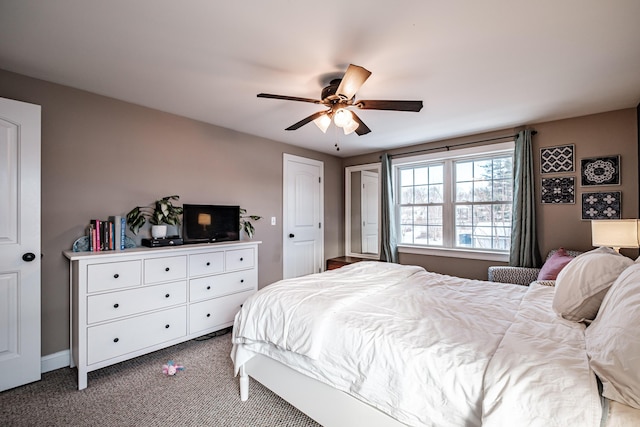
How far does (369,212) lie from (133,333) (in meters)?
3.80

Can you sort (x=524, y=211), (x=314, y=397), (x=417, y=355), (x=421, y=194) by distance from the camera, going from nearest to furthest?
(x=417, y=355) < (x=314, y=397) < (x=524, y=211) < (x=421, y=194)

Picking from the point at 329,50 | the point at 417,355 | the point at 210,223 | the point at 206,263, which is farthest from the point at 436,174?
the point at 417,355

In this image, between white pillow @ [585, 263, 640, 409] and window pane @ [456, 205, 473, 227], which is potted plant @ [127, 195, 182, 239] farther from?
window pane @ [456, 205, 473, 227]

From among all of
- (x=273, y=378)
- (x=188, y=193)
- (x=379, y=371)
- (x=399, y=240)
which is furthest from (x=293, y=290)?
(x=399, y=240)

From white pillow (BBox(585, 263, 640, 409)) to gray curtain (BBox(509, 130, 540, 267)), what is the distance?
7.75 feet

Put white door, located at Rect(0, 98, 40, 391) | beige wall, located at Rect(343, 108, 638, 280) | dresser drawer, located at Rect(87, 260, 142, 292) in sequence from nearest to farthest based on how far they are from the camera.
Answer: white door, located at Rect(0, 98, 40, 391) < dresser drawer, located at Rect(87, 260, 142, 292) < beige wall, located at Rect(343, 108, 638, 280)

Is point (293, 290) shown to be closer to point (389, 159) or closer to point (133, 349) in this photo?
point (133, 349)

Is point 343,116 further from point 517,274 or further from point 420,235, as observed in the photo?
point 420,235

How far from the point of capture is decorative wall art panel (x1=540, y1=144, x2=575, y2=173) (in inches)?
124

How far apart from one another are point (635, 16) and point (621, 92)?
1.32 metres

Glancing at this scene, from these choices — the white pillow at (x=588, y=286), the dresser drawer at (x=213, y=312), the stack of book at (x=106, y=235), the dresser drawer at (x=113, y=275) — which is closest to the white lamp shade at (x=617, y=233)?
the white pillow at (x=588, y=286)

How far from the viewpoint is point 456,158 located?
13.1ft

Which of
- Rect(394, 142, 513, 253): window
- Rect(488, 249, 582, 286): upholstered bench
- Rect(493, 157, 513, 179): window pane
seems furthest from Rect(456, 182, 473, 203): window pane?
Rect(488, 249, 582, 286): upholstered bench

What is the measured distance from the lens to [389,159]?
14.9 feet
